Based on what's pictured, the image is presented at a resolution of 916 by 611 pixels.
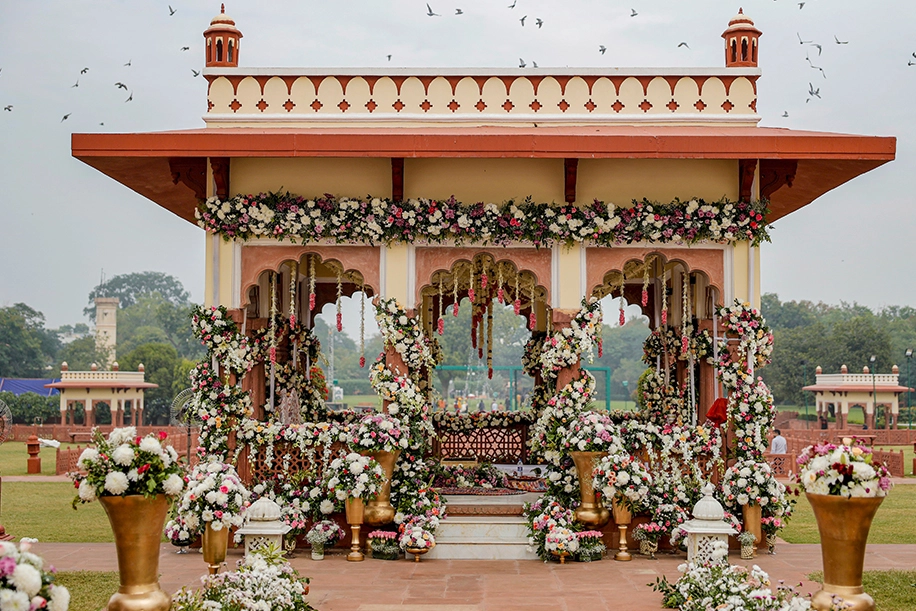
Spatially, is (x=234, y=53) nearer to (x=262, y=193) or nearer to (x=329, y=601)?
(x=262, y=193)

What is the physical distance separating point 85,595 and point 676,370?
8.77 m

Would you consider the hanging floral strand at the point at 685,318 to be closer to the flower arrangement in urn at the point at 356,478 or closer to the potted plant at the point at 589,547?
the potted plant at the point at 589,547

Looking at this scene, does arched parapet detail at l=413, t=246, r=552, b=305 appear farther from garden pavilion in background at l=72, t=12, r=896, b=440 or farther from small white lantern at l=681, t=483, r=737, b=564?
small white lantern at l=681, t=483, r=737, b=564

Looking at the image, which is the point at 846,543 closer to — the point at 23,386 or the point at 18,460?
the point at 18,460

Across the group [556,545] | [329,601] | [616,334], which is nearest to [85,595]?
[329,601]

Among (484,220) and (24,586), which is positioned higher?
(484,220)

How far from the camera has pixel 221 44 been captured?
1235 cm

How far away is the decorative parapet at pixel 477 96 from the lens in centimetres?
1189

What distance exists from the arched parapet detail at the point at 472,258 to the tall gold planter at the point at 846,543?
18.7 feet

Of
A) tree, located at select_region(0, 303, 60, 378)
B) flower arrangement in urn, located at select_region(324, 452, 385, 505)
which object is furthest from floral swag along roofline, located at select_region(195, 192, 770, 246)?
tree, located at select_region(0, 303, 60, 378)

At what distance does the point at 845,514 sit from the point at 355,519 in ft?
19.4

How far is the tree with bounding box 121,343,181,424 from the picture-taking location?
58.9 m

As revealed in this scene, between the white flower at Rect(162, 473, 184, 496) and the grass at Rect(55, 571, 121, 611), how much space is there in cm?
239

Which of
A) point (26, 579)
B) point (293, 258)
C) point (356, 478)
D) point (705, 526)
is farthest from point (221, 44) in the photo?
point (26, 579)
